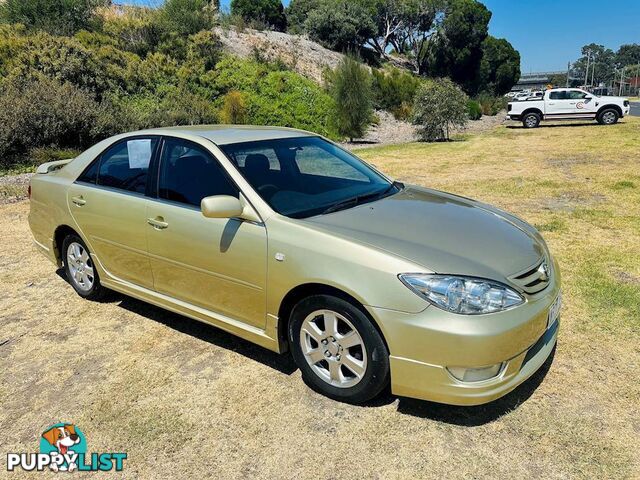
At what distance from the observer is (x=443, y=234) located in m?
3.01

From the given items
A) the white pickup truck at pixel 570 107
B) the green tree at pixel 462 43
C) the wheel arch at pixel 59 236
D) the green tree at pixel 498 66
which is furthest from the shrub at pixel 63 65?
the green tree at pixel 498 66

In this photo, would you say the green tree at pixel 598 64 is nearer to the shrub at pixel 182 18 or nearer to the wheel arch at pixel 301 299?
the shrub at pixel 182 18

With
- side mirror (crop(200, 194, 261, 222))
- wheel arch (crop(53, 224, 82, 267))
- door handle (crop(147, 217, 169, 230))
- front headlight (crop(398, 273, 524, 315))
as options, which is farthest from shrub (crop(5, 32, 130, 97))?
front headlight (crop(398, 273, 524, 315))

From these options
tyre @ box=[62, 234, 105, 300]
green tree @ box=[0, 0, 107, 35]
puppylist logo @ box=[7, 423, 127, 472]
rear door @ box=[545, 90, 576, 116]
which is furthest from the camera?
rear door @ box=[545, 90, 576, 116]

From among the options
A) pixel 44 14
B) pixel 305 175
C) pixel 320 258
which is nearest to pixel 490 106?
pixel 44 14

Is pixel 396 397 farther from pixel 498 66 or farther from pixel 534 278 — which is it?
pixel 498 66

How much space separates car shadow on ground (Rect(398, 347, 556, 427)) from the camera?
9.12ft

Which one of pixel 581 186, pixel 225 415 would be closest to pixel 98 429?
pixel 225 415

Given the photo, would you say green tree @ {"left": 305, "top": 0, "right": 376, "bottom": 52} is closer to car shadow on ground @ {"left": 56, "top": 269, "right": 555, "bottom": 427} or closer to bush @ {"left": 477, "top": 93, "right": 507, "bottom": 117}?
bush @ {"left": 477, "top": 93, "right": 507, "bottom": 117}

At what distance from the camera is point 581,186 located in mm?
9305

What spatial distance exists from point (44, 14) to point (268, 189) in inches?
937

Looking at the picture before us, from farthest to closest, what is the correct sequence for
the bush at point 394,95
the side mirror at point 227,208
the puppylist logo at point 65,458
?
1. the bush at point 394,95
2. the side mirror at point 227,208
3. the puppylist logo at point 65,458

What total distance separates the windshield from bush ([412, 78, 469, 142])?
14.9 metres

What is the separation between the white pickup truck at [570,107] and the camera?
21891mm
